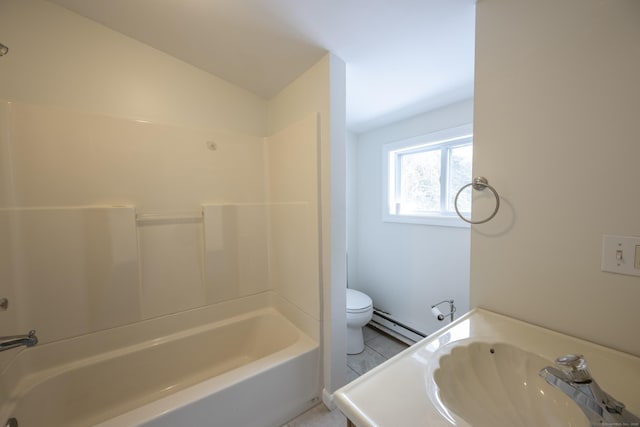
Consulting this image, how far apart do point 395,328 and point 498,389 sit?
5.67 ft

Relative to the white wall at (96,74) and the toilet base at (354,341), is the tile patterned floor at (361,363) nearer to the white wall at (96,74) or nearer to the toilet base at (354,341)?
the toilet base at (354,341)

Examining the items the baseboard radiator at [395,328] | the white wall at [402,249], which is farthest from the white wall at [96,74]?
the baseboard radiator at [395,328]

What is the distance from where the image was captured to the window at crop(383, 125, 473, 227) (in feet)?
6.26

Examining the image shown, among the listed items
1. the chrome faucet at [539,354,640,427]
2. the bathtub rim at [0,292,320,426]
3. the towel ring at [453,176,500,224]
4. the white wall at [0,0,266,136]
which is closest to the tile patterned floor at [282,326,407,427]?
the bathtub rim at [0,292,320,426]

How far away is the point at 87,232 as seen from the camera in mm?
1362

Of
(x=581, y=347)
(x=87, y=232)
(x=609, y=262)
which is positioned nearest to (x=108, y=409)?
(x=87, y=232)

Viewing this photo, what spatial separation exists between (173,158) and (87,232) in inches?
26.3

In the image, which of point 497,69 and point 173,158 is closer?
point 497,69

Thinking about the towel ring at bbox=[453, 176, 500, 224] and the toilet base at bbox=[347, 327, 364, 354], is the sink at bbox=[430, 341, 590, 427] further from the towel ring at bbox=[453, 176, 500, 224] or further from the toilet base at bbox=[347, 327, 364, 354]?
the toilet base at bbox=[347, 327, 364, 354]

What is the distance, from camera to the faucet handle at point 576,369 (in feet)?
1.64

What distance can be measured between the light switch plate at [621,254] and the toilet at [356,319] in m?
1.55

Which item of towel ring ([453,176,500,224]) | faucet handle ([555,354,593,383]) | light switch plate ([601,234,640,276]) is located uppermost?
towel ring ([453,176,500,224])

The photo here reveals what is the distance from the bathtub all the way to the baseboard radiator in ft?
3.53

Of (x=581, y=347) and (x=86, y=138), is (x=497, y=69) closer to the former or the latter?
(x=581, y=347)
